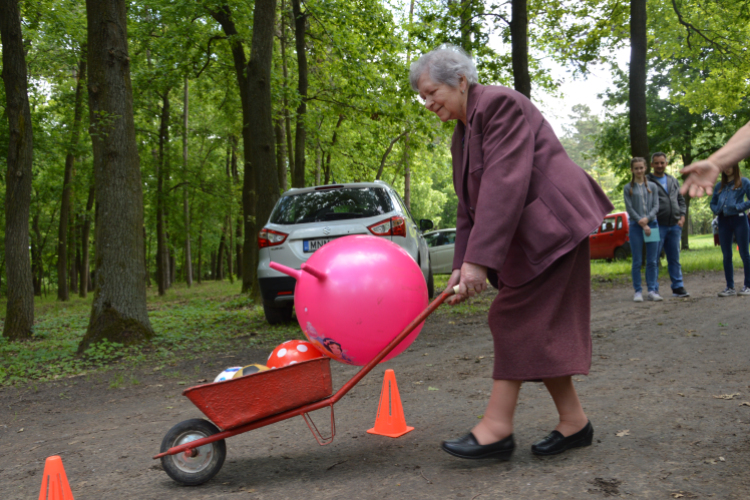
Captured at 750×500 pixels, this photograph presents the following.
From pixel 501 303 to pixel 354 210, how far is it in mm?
4772

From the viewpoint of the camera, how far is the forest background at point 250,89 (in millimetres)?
7672

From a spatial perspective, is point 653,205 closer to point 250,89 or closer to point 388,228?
point 388,228

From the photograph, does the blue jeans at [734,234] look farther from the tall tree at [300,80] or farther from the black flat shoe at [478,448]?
the tall tree at [300,80]

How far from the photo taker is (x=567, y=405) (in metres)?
3.03

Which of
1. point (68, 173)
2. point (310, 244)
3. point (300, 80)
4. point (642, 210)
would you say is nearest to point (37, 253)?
point (68, 173)

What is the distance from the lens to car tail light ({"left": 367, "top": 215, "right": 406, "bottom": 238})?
24.2 ft

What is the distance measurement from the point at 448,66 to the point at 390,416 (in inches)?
82.1

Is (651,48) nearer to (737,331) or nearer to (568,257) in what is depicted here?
(737,331)

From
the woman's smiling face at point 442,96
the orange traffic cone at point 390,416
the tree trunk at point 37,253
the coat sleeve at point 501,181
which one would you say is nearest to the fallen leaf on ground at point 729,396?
the orange traffic cone at point 390,416

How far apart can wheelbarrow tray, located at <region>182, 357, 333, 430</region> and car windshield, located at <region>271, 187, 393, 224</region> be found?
468 centimetres

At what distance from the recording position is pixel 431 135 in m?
19.3

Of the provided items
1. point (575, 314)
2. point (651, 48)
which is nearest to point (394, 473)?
point (575, 314)

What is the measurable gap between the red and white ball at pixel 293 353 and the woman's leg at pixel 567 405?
1.28 metres

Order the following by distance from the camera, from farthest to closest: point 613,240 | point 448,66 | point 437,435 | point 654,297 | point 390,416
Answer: point 613,240, point 654,297, point 390,416, point 437,435, point 448,66
